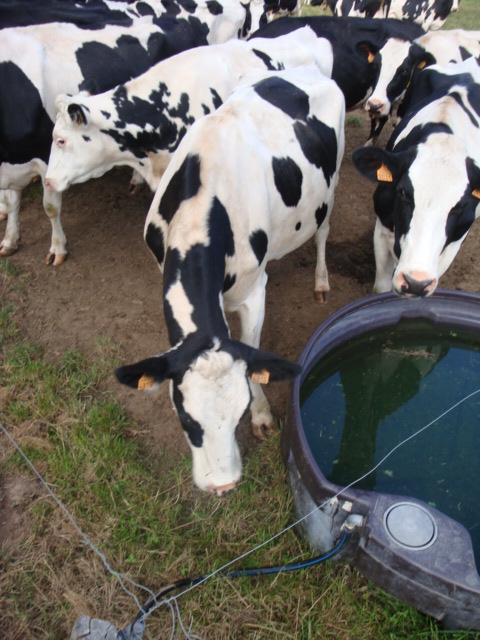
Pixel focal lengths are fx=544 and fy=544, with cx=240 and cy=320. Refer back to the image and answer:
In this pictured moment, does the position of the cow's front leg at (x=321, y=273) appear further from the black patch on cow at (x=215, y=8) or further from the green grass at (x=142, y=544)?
the black patch on cow at (x=215, y=8)

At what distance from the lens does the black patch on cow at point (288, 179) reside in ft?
11.1

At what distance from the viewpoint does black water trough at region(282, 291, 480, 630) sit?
222cm

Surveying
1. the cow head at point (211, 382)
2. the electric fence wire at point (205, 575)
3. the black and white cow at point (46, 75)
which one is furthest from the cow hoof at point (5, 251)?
the cow head at point (211, 382)

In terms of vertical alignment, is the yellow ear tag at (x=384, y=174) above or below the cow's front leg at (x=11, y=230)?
above

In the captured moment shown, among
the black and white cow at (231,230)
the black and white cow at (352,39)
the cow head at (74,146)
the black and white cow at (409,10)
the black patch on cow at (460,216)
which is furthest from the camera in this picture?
the black and white cow at (409,10)

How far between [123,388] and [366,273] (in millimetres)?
2437

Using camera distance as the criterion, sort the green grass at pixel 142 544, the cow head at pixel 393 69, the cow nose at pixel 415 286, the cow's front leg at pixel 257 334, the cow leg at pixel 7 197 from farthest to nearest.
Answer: the cow head at pixel 393 69
the cow leg at pixel 7 197
the cow's front leg at pixel 257 334
the cow nose at pixel 415 286
the green grass at pixel 142 544

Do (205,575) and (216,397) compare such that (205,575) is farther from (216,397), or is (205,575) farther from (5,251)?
(5,251)

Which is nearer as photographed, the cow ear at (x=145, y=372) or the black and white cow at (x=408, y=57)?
the cow ear at (x=145, y=372)

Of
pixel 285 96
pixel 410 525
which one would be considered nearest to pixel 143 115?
pixel 285 96

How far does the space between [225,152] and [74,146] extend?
72.3 inches

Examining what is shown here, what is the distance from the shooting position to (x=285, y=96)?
12.2 feet

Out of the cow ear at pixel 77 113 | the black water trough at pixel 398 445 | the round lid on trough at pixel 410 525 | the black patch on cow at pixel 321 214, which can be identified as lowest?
the black water trough at pixel 398 445

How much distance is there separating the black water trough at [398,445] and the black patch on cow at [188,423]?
1.60 ft
